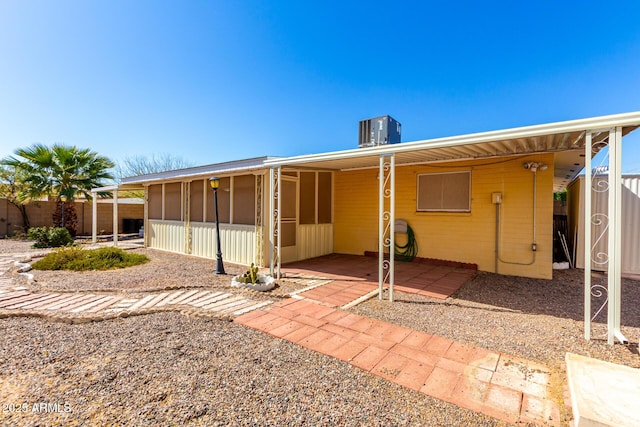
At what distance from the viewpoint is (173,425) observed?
69.2 inches

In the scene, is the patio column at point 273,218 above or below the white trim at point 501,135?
below

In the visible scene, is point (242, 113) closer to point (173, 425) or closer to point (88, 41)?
point (88, 41)

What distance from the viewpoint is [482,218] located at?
6.26 m

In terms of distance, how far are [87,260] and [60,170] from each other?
7.22m

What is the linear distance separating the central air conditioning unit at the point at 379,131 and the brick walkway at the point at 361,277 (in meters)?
3.22

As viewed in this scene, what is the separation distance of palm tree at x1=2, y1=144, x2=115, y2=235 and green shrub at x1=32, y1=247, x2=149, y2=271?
6.01 m

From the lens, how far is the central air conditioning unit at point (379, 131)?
7.30 meters

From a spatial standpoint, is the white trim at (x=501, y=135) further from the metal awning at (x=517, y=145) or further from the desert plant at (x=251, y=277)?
the desert plant at (x=251, y=277)

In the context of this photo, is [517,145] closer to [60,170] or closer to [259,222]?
[259,222]

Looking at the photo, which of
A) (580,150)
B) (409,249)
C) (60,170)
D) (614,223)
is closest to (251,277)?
(409,249)

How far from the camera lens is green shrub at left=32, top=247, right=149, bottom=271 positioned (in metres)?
6.56

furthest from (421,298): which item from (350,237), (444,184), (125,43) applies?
(125,43)

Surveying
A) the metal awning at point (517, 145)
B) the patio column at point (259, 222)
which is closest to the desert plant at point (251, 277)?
the patio column at point (259, 222)

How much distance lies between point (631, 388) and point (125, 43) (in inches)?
413
